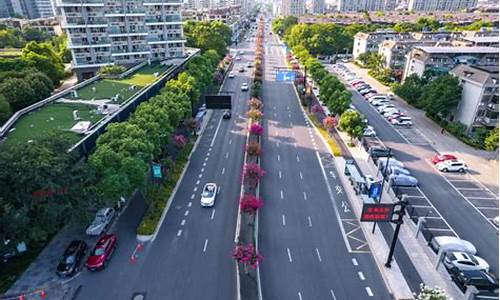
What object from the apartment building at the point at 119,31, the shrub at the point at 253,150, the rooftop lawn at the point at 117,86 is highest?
the apartment building at the point at 119,31

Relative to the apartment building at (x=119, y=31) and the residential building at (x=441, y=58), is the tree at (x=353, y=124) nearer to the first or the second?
the residential building at (x=441, y=58)

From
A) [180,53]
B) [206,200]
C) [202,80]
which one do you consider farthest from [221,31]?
[206,200]

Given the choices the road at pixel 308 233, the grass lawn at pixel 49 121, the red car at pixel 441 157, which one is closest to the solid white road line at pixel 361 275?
the road at pixel 308 233

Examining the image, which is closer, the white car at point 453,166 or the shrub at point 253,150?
the shrub at point 253,150

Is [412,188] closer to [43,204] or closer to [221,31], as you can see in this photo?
[43,204]

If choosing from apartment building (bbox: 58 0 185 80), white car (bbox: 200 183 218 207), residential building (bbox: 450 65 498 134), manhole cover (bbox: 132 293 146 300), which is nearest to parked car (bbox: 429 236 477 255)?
white car (bbox: 200 183 218 207)

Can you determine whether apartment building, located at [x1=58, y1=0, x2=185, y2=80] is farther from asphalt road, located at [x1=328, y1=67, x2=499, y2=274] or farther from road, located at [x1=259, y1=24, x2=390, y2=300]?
asphalt road, located at [x1=328, y1=67, x2=499, y2=274]

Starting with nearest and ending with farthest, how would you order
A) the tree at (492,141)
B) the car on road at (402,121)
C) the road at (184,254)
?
the road at (184,254), the tree at (492,141), the car on road at (402,121)
